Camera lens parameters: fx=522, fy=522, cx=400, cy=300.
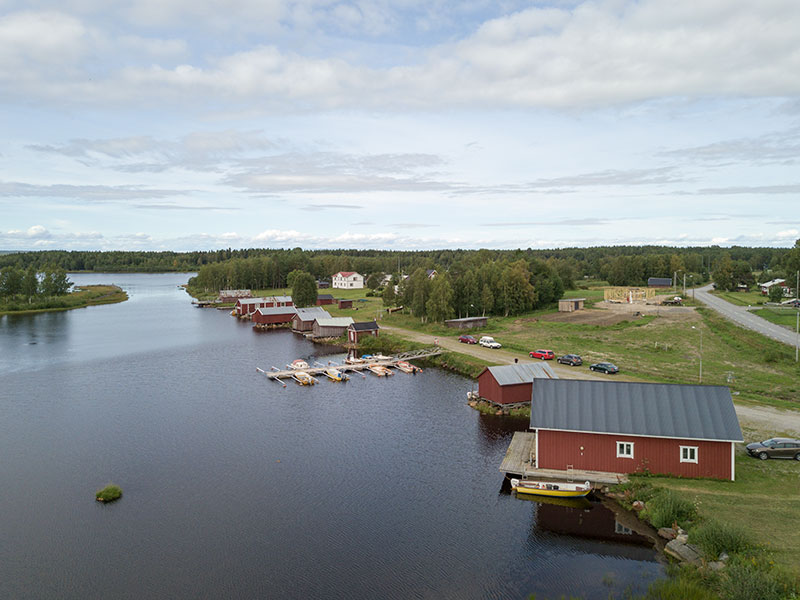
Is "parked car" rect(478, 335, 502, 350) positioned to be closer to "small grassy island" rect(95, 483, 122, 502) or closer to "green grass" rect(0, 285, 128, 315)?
"small grassy island" rect(95, 483, 122, 502)

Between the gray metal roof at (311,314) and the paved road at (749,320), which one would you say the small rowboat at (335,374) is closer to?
the gray metal roof at (311,314)

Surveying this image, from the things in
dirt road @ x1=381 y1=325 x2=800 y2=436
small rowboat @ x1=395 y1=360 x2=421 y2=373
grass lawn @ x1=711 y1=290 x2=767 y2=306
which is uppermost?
grass lawn @ x1=711 y1=290 x2=767 y2=306

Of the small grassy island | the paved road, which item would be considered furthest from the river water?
the paved road

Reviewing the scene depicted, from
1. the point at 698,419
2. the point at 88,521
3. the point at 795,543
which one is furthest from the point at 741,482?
the point at 88,521

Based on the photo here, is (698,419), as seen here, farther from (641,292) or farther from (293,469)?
(641,292)

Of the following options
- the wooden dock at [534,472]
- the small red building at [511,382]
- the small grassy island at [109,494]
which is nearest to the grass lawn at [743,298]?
the small red building at [511,382]

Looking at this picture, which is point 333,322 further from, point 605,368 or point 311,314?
point 605,368

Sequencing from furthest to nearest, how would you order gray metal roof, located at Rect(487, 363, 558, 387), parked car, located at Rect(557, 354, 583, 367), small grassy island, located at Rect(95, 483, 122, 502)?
1. parked car, located at Rect(557, 354, 583, 367)
2. gray metal roof, located at Rect(487, 363, 558, 387)
3. small grassy island, located at Rect(95, 483, 122, 502)
